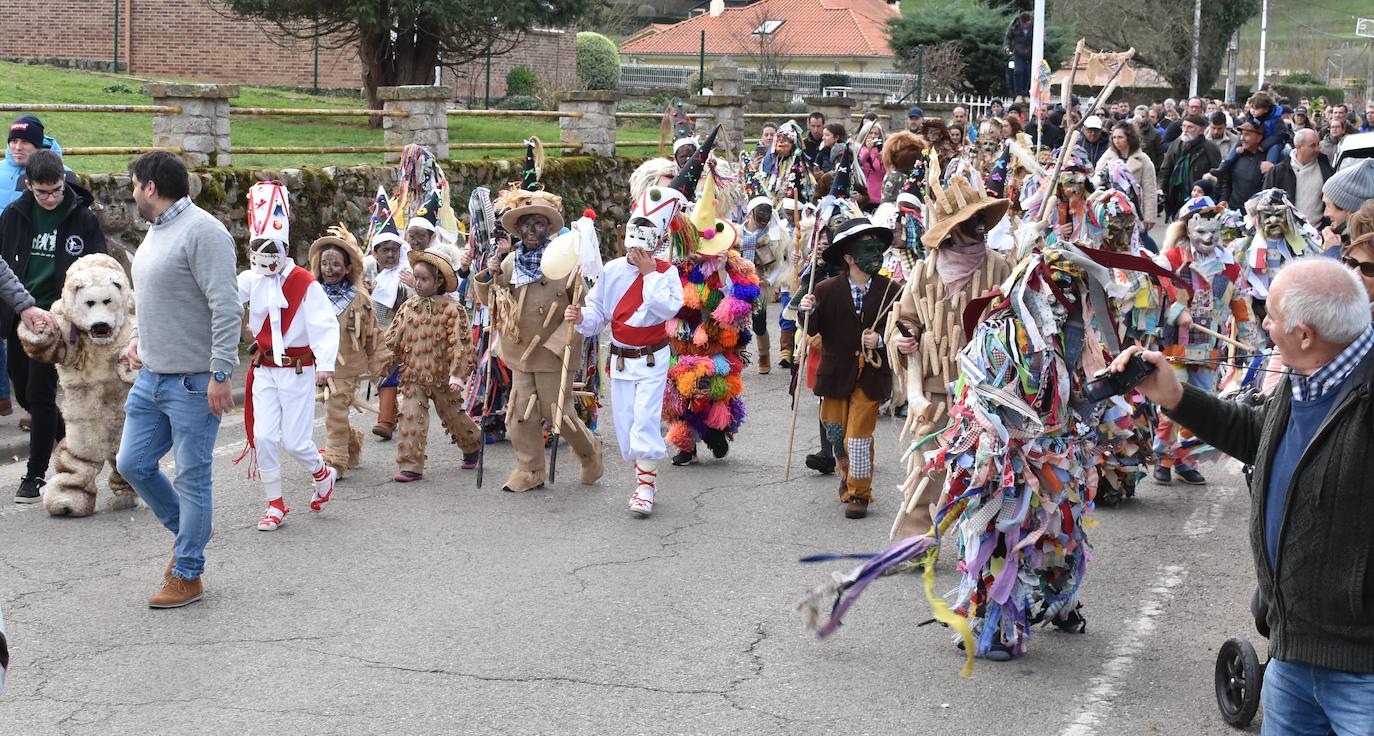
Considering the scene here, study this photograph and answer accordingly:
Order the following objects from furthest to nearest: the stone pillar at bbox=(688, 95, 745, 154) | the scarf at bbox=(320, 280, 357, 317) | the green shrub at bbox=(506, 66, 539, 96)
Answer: the green shrub at bbox=(506, 66, 539, 96), the stone pillar at bbox=(688, 95, 745, 154), the scarf at bbox=(320, 280, 357, 317)

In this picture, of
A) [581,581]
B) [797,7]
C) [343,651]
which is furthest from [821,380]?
[797,7]

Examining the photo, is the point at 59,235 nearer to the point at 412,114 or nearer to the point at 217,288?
the point at 217,288

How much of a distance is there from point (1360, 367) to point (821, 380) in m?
5.01

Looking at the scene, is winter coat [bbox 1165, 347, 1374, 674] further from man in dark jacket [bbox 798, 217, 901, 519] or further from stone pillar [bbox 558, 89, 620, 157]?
stone pillar [bbox 558, 89, 620, 157]

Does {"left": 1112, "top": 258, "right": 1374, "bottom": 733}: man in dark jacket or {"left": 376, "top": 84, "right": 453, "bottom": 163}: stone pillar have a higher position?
{"left": 376, "top": 84, "right": 453, "bottom": 163}: stone pillar

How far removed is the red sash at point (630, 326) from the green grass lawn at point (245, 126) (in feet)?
27.0

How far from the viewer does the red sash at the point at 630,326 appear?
9000 mm

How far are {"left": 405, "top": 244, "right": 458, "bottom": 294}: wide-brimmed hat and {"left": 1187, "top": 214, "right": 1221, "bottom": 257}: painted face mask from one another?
15.6ft

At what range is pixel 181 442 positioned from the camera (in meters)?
6.82

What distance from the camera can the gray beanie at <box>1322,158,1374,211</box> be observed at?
23.0ft

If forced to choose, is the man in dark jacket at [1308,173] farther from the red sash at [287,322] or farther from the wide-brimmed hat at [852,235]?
the red sash at [287,322]

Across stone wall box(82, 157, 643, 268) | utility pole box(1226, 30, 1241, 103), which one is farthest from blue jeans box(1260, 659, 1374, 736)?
utility pole box(1226, 30, 1241, 103)

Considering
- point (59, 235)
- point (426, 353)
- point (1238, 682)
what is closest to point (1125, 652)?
point (1238, 682)

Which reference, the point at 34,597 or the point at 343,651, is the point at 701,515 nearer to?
the point at 343,651
